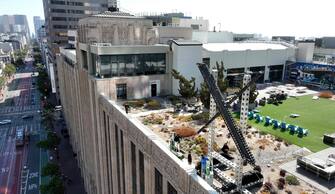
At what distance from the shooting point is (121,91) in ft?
148

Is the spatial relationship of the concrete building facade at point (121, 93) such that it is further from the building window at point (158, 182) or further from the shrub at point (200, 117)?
the shrub at point (200, 117)

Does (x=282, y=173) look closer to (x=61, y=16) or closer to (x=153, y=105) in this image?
(x=153, y=105)

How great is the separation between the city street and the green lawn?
61.1m

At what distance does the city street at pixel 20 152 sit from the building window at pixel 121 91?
41.5 meters

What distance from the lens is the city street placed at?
7044 cm

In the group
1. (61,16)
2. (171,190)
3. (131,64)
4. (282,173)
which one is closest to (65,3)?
(61,16)

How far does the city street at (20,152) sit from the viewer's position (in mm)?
70438

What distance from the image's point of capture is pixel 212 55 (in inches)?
2514

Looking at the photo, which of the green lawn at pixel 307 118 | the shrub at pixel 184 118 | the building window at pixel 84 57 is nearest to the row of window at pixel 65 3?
the building window at pixel 84 57

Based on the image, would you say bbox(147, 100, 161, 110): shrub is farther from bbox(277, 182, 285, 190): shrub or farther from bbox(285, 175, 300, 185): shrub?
bbox(277, 182, 285, 190): shrub

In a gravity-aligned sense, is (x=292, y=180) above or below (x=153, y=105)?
below

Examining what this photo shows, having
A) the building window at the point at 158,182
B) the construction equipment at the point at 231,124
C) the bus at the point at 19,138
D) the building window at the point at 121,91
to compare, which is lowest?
the bus at the point at 19,138

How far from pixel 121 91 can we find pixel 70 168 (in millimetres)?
44791

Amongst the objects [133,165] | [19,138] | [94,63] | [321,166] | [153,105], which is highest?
[94,63]
